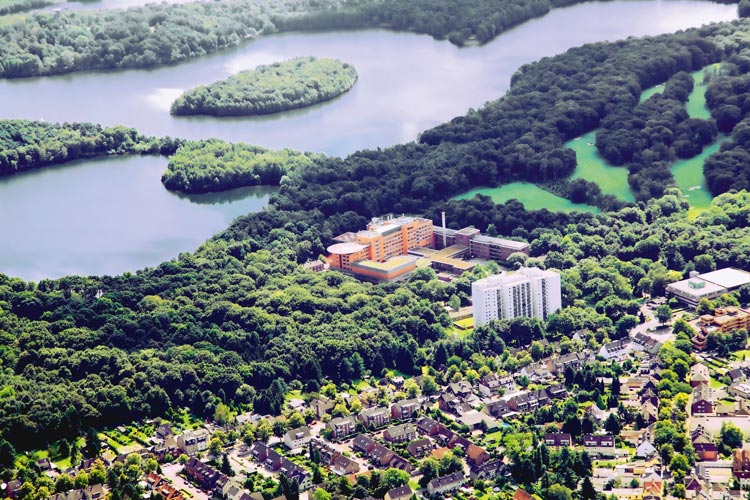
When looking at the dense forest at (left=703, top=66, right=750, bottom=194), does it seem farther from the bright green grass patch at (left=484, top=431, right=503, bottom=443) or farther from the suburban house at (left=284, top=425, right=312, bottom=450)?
the suburban house at (left=284, top=425, right=312, bottom=450)

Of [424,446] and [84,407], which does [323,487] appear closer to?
[424,446]

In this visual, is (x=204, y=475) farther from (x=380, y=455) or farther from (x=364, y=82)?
(x=364, y=82)

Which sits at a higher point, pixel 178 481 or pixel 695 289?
pixel 178 481

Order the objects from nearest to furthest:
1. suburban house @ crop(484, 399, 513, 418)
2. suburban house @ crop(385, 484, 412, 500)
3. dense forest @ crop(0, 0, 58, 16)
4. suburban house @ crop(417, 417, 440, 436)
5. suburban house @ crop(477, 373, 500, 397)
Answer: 1. suburban house @ crop(385, 484, 412, 500)
2. suburban house @ crop(417, 417, 440, 436)
3. suburban house @ crop(484, 399, 513, 418)
4. suburban house @ crop(477, 373, 500, 397)
5. dense forest @ crop(0, 0, 58, 16)

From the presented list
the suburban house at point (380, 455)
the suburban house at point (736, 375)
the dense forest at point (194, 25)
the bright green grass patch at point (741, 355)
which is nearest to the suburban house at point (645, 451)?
the suburban house at point (736, 375)

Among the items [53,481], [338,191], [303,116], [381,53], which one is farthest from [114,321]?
[381,53]

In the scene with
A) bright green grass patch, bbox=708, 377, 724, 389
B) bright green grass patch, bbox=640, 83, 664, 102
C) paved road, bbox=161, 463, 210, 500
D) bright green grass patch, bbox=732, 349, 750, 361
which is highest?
paved road, bbox=161, 463, 210, 500

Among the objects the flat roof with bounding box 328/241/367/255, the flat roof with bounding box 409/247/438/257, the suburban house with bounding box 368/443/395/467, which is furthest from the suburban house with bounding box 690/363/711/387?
the flat roof with bounding box 328/241/367/255

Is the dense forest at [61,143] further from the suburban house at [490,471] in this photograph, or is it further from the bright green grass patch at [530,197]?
the suburban house at [490,471]

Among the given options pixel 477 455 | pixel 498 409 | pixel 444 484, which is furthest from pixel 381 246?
pixel 444 484
